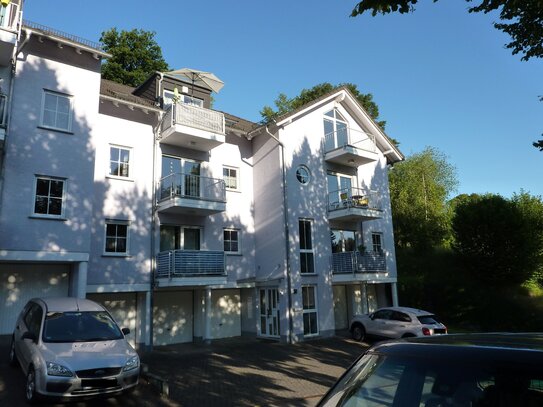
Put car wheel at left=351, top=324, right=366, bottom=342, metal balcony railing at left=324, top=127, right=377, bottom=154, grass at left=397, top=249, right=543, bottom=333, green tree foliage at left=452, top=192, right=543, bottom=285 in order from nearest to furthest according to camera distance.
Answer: car wheel at left=351, top=324, right=366, bottom=342
metal balcony railing at left=324, top=127, right=377, bottom=154
grass at left=397, top=249, right=543, bottom=333
green tree foliage at left=452, top=192, right=543, bottom=285

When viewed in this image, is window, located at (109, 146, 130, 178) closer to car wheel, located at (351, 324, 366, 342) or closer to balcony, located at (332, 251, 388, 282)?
balcony, located at (332, 251, 388, 282)

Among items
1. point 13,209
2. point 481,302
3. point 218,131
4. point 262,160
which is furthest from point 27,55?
point 481,302

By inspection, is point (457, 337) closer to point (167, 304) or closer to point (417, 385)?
point (417, 385)

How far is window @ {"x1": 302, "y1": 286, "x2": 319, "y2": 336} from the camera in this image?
1959 centimetres

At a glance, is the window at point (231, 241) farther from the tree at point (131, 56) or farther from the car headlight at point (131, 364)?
the tree at point (131, 56)

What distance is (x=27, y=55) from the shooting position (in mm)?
14789

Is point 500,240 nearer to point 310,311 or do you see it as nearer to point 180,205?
point 310,311

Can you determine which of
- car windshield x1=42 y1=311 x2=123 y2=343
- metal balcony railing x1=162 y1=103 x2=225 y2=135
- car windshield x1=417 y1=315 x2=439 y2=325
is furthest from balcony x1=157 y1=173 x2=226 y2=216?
car windshield x1=417 y1=315 x2=439 y2=325

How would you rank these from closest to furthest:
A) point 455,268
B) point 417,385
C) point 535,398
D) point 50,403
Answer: point 535,398 < point 417,385 < point 50,403 < point 455,268

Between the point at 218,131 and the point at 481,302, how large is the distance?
17.9 meters

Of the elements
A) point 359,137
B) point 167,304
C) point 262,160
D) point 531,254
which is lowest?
point 167,304

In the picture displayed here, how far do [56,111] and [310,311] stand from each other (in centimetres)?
1323

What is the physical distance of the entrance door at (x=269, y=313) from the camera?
19.2 metres

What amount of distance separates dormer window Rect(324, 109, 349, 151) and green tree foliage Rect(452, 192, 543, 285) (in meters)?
10.0
